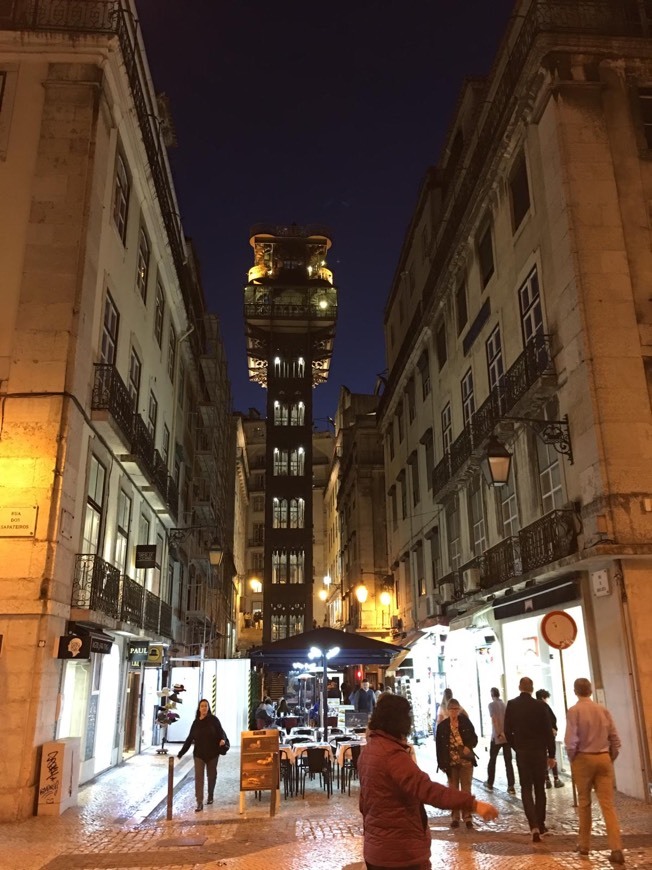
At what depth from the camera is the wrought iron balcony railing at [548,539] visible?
13.6 metres

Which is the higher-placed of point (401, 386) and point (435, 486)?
point (401, 386)

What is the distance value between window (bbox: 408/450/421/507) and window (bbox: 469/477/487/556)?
7362 millimetres

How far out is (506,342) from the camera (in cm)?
1842

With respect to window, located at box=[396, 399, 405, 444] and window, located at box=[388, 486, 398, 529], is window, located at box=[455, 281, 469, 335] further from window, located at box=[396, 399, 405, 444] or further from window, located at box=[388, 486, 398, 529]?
window, located at box=[388, 486, 398, 529]

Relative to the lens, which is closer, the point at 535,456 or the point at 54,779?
the point at 54,779

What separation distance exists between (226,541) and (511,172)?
1324 inches

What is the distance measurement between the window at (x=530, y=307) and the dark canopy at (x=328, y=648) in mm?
7690

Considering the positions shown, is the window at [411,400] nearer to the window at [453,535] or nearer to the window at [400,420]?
the window at [400,420]

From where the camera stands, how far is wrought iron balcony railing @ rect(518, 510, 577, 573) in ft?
44.6

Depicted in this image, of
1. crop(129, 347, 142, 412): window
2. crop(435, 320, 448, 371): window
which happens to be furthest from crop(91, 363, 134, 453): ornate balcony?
crop(435, 320, 448, 371): window

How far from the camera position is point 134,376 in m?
20.0

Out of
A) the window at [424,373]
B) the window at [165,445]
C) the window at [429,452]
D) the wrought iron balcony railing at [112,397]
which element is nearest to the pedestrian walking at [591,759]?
the wrought iron balcony railing at [112,397]

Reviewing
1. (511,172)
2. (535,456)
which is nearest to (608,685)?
(535,456)

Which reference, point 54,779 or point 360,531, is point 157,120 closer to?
point 54,779
